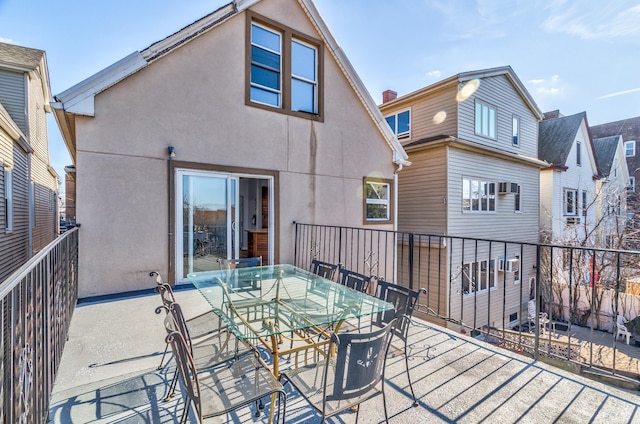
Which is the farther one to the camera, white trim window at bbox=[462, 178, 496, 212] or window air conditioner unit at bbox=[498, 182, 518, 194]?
window air conditioner unit at bbox=[498, 182, 518, 194]

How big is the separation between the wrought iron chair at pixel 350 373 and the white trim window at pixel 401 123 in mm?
10075

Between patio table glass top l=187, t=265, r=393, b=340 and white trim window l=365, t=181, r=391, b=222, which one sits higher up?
white trim window l=365, t=181, r=391, b=222

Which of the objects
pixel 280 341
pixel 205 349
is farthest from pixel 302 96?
pixel 205 349

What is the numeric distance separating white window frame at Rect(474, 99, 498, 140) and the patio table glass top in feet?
29.8

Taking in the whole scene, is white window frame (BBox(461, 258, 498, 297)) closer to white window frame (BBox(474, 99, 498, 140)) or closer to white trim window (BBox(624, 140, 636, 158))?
white window frame (BBox(474, 99, 498, 140))

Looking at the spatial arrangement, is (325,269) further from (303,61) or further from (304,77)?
(303,61)

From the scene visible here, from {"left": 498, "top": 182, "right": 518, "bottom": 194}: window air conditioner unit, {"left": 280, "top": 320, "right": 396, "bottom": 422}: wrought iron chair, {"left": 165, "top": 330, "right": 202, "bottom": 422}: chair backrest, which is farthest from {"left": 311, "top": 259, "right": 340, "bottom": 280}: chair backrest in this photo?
{"left": 498, "top": 182, "right": 518, "bottom": 194}: window air conditioner unit

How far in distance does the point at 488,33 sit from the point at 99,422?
9.95 meters

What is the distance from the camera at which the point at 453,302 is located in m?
9.29

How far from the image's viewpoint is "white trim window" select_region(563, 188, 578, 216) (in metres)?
13.6

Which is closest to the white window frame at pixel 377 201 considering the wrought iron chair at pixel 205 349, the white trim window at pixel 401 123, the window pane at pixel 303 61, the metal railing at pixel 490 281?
the metal railing at pixel 490 281

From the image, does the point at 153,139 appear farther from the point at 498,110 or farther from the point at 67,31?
the point at 498,110

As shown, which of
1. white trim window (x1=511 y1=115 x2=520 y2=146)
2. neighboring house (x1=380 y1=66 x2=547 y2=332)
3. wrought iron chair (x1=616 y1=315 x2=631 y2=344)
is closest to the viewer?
wrought iron chair (x1=616 y1=315 x2=631 y2=344)

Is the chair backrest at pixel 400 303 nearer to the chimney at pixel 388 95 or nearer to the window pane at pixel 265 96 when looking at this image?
the window pane at pixel 265 96
